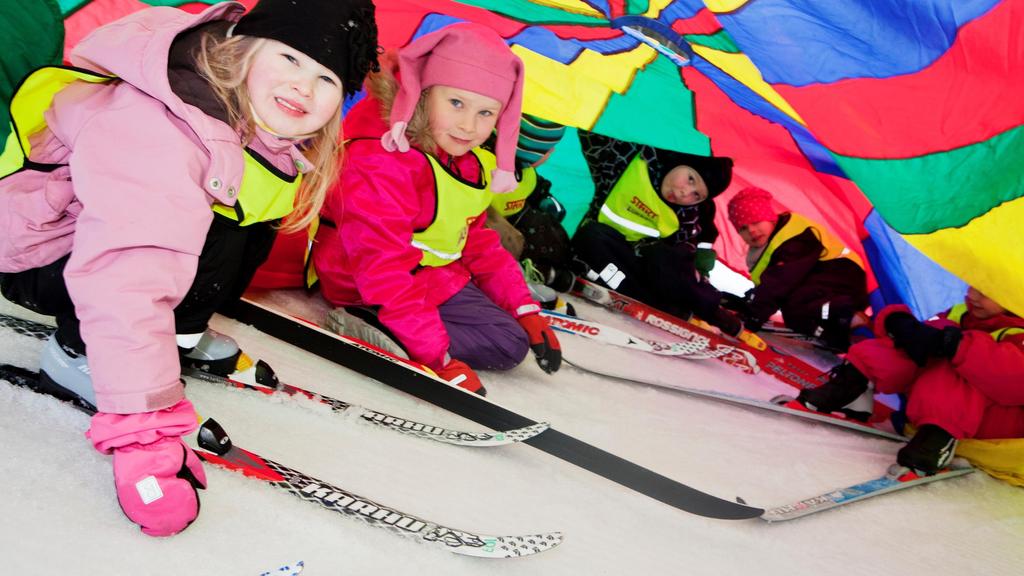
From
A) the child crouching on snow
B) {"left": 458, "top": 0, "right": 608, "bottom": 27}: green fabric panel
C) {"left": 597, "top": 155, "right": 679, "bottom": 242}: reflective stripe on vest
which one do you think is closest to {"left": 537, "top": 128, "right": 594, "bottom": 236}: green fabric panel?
the child crouching on snow

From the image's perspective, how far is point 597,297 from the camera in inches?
149

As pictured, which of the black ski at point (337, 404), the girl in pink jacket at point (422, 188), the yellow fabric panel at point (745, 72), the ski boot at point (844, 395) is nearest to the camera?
the black ski at point (337, 404)

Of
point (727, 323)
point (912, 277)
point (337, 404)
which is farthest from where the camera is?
point (727, 323)

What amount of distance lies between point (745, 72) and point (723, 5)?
15.7 inches

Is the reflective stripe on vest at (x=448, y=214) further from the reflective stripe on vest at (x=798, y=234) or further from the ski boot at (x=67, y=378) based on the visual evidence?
the reflective stripe on vest at (x=798, y=234)

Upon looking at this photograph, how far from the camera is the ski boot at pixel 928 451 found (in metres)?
2.63

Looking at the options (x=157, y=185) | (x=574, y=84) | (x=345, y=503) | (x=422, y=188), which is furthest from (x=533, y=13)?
(x=345, y=503)

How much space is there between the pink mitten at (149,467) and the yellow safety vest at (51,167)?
16.9 inches

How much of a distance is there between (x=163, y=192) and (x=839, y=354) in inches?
140

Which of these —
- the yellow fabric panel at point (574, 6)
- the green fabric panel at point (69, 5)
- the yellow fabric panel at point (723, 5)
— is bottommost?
the green fabric panel at point (69, 5)

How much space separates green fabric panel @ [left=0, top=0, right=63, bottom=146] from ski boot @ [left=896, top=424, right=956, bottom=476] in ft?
9.18

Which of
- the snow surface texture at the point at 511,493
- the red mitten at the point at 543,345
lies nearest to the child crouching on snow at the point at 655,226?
the snow surface texture at the point at 511,493

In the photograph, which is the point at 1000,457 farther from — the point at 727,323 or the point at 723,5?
the point at 723,5

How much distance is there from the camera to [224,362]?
1.86 metres
